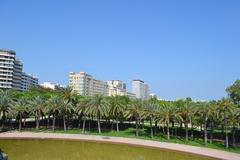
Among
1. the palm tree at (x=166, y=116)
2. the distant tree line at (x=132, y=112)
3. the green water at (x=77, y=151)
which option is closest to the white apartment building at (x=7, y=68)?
the distant tree line at (x=132, y=112)

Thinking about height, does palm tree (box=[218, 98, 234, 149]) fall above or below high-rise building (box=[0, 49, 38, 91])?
below

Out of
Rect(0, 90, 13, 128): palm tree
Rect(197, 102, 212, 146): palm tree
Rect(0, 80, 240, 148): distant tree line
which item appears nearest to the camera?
Rect(197, 102, 212, 146): palm tree

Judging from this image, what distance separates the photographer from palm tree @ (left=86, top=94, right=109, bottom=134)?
81.7m

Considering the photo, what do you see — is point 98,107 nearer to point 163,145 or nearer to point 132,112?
point 132,112

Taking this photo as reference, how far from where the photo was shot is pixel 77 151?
176 feet

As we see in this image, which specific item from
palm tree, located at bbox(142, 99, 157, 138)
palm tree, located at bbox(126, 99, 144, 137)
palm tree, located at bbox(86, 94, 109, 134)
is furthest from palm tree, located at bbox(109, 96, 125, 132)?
palm tree, located at bbox(142, 99, 157, 138)

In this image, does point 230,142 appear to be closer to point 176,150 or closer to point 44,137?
point 176,150

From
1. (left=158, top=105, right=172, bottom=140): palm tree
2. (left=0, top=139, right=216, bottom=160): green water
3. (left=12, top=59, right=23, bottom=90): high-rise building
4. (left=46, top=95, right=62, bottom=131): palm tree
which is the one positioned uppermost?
(left=12, top=59, right=23, bottom=90): high-rise building

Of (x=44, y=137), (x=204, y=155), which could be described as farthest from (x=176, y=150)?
(x=44, y=137)

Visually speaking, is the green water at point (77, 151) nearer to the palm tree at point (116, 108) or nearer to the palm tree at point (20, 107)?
the palm tree at point (20, 107)

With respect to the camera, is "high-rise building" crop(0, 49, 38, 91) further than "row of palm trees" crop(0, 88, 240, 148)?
Yes

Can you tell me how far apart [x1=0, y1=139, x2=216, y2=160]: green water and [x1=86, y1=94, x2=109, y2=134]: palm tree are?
16943 mm

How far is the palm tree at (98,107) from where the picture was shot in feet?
268

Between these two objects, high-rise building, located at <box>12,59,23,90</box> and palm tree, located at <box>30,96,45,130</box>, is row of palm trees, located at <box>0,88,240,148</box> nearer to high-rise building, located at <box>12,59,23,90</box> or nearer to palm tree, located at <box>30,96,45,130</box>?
palm tree, located at <box>30,96,45,130</box>
